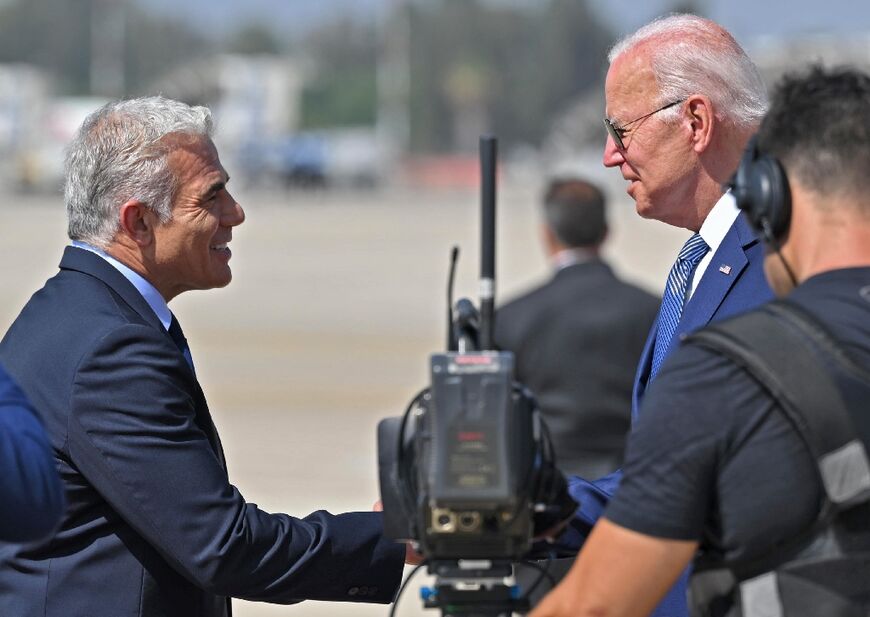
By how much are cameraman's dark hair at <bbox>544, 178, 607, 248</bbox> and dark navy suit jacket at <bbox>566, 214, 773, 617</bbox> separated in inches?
142

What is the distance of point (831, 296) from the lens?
218 centimetres

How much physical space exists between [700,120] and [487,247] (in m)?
1.30

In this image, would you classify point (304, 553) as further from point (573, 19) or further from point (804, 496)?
point (573, 19)

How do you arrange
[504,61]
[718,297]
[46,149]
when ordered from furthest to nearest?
[504,61], [46,149], [718,297]

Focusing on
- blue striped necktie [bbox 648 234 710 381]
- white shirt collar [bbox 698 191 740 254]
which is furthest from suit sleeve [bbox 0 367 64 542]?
white shirt collar [bbox 698 191 740 254]

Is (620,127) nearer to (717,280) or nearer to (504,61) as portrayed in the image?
(717,280)

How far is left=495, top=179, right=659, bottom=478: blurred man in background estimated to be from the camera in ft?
21.5

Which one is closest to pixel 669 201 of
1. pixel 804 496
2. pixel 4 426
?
pixel 804 496

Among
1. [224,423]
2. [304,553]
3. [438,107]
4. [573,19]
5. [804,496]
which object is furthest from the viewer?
[573,19]

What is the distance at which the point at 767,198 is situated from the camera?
2.23 m

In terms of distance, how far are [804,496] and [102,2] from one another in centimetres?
14288

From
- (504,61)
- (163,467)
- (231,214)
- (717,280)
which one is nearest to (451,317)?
(163,467)

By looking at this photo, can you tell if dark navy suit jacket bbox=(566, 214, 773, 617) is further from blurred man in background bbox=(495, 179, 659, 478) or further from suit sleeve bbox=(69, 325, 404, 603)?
blurred man in background bbox=(495, 179, 659, 478)

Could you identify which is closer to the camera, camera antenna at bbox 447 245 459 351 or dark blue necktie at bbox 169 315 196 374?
camera antenna at bbox 447 245 459 351
